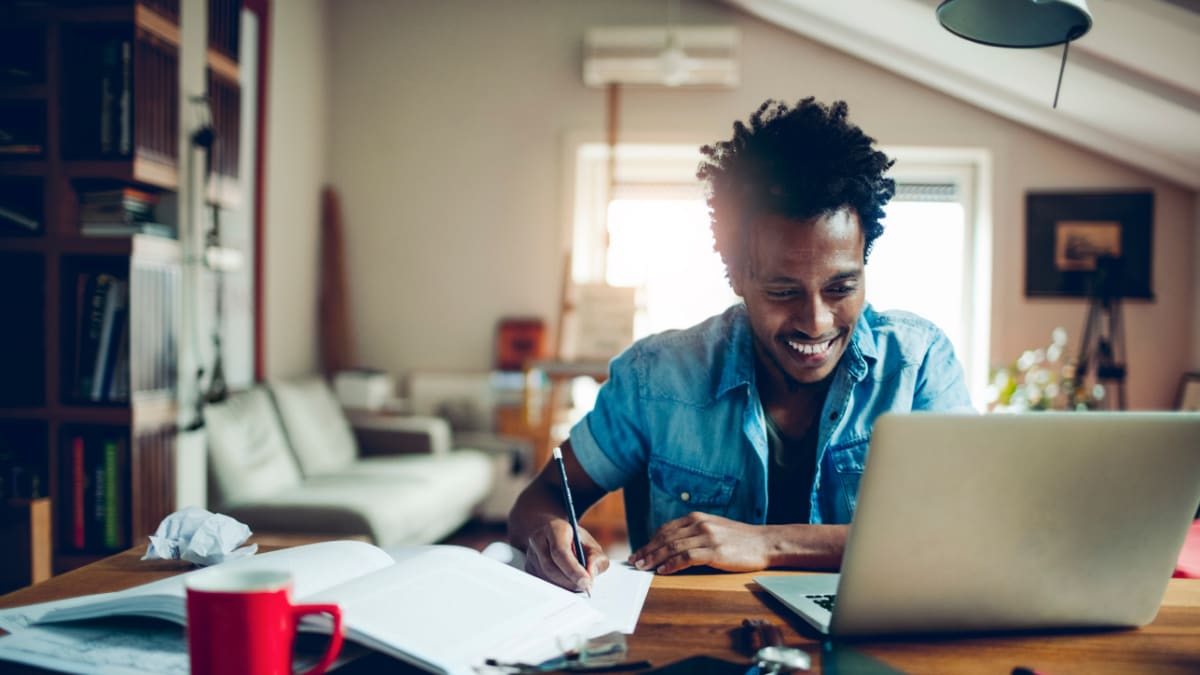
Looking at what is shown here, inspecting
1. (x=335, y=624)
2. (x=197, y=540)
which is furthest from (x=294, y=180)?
(x=335, y=624)

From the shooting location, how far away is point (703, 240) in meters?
4.64

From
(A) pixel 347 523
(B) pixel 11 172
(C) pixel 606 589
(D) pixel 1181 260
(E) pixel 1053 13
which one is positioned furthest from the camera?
(D) pixel 1181 260

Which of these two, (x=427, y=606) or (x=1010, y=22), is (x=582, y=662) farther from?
(x=1010, y=22)

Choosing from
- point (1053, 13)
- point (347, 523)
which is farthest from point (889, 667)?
point (347, 523)

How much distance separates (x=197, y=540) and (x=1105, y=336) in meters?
4.54

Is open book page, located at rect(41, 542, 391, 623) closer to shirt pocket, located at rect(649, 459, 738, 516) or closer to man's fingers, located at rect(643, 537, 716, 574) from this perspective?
man's fingers, located at rect(643, 537, 716, 574)

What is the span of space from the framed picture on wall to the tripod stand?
4.5 inches

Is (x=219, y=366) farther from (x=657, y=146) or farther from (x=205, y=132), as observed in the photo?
(x=657, y=146)

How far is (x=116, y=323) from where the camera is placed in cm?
268

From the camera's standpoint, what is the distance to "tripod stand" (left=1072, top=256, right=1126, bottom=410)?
3991 millimetres

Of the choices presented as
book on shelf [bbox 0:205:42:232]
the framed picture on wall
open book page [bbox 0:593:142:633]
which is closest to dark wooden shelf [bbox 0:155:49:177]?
book on shelf [bbox 0:205:42:232]

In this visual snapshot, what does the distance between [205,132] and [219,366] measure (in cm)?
84

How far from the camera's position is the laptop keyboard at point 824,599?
3.01 feet

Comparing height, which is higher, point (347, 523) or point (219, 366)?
point (219, 366)
